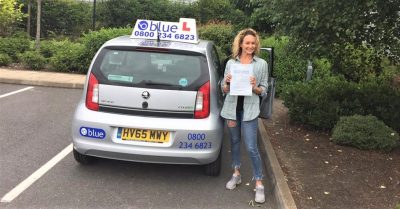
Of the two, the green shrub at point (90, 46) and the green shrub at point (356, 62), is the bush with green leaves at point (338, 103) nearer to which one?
the green shrub at point (356, 62)

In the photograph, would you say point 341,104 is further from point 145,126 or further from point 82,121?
point 82,121

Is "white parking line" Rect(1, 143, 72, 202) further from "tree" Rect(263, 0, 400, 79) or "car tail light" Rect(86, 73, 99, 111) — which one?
"tree" Rect(263, 0, 400, 79)

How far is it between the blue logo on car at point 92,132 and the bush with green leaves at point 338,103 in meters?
3.50

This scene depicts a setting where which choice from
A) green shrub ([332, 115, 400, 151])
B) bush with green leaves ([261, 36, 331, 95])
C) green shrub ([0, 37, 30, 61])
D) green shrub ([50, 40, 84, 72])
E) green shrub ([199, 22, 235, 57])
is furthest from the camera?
green shrub ([199, 22, 235, 57])

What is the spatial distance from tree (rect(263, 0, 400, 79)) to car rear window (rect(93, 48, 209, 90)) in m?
1.32

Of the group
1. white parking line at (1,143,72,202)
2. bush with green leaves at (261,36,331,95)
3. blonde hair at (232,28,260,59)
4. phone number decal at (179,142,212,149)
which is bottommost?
white parking line at (1,143,72,202)

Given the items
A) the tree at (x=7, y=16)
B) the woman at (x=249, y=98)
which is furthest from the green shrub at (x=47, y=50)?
the woman at (x=249, y=98)

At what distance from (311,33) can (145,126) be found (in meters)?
2.49

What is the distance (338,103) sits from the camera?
→ 7297mm

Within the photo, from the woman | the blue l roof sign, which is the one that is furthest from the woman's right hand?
the blue l roof sign

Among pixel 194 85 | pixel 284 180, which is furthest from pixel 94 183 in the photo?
pixel 284 180

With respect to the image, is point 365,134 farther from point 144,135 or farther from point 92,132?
point 92,132

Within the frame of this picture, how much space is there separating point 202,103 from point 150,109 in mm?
546

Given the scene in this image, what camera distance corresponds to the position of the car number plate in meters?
4.90
